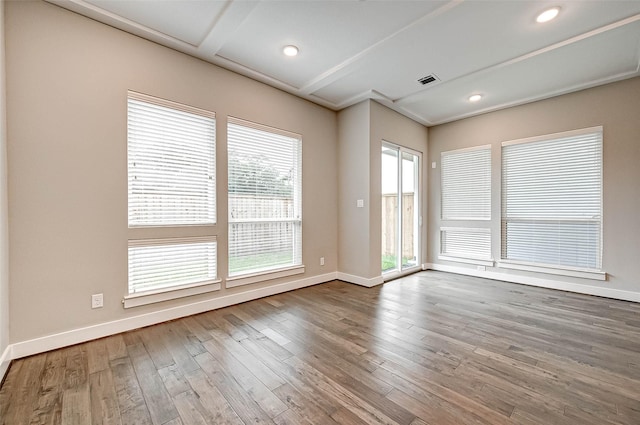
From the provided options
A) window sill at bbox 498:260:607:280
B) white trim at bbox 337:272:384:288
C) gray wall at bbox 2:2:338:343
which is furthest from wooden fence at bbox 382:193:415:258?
gray wall at bbox 2:2:338:343

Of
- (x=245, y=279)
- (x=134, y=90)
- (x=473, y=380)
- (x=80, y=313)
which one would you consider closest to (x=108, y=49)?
(x=134, y=90)

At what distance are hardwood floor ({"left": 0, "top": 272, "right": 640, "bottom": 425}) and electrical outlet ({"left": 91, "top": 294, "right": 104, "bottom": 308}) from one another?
32cm

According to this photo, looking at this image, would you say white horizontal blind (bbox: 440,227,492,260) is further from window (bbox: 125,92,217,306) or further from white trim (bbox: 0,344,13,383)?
white trim (bbox: 0,344,13,383)

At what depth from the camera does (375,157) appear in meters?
4.15

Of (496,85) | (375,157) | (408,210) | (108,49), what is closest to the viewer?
(108,49)

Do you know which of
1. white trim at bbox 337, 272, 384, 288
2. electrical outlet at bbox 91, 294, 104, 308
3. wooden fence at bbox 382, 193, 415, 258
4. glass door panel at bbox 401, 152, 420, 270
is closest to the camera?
electrical outlet at bbox 91, 294, 104, 308

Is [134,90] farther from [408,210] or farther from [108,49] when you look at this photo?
[408,210]

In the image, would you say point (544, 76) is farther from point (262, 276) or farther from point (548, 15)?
point (262, 276)

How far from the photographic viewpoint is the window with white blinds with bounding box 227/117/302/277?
3.36 metres

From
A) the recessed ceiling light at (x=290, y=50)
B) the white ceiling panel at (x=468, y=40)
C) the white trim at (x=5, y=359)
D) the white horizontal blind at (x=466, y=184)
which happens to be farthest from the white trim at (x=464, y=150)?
the white trim at (x=5, y=359)

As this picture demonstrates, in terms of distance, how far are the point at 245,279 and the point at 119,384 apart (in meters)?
1.70

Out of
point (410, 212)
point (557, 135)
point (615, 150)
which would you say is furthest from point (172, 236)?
point (615, 150)

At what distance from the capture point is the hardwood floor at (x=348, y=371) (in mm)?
1507

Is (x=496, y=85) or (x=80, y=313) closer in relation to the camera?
(x=80, y=313)
